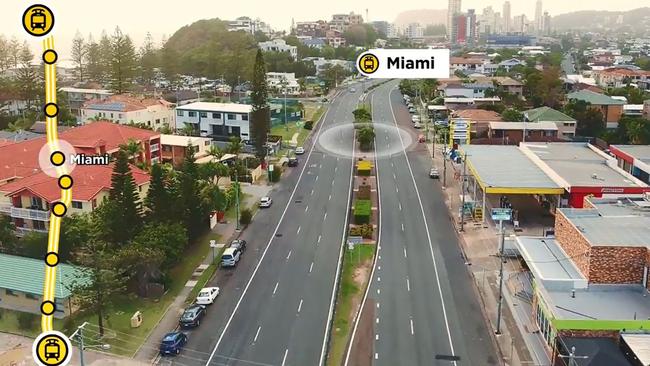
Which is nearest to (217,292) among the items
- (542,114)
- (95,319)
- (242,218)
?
(95,319)

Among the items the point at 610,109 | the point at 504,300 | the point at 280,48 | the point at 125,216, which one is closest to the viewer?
the point at 504,300

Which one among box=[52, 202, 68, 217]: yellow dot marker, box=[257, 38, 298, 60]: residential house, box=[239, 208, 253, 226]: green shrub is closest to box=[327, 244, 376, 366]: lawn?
box=[239, 208, 253, 226]: green shrub

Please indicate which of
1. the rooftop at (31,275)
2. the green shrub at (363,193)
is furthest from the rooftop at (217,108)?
the rooftop at (31,275)

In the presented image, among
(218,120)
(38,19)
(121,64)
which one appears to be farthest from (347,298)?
(121,64)

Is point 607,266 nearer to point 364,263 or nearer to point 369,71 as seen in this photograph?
point 364,263

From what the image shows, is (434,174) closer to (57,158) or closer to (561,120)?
(561,120)

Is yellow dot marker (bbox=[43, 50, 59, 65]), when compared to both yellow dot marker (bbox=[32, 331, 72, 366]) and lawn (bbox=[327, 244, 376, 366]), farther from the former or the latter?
lawn (bbox=[327, 244, 376, 366])

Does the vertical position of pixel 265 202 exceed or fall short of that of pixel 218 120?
it falls short

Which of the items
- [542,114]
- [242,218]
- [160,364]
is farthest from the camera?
[542,114]
